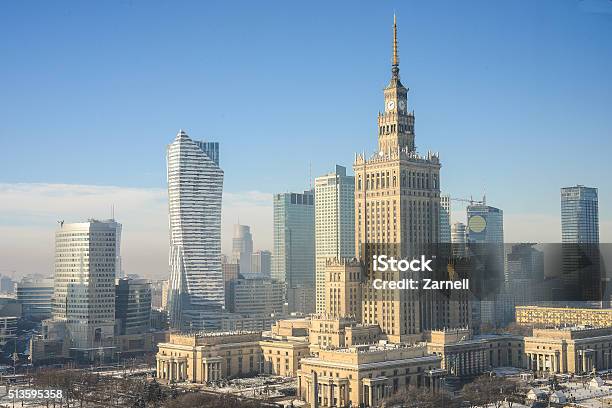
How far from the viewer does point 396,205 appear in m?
69.8

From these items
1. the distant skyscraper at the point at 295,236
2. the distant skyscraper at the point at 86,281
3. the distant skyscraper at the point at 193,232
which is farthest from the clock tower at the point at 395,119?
the distant skyscraper at the point at 295,236

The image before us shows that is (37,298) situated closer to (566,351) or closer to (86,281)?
(86,281)

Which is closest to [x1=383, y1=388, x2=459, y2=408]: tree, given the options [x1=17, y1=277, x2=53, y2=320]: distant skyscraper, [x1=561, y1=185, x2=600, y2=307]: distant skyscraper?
[x1=561, y1=185, x2=600, y2=307]: distant skyscraper

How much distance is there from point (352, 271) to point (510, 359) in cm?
1493

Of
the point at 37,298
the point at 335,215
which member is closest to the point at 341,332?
the point at 37,298

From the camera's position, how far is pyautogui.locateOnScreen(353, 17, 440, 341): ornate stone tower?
68875mm

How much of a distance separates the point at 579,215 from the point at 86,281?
50.7m

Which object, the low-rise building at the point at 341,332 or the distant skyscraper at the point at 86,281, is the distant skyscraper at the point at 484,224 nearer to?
the low-rise building at the point at 341,332

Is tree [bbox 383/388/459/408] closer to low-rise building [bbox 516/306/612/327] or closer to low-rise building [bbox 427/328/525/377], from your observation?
low-rise building [bbox 427/328/525/377]

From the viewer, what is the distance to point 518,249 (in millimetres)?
62125

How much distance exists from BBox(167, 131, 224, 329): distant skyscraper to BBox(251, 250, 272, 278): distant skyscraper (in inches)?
2129

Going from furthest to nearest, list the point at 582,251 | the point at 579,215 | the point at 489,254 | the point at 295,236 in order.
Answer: the point at 295,236 < the point at 489,254 < the point at 579,215 < the point at 582,251

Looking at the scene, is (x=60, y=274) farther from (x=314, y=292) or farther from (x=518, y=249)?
(x=518, y=249)

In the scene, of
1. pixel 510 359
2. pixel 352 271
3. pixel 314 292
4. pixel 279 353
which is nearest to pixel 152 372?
pixel 279 353
